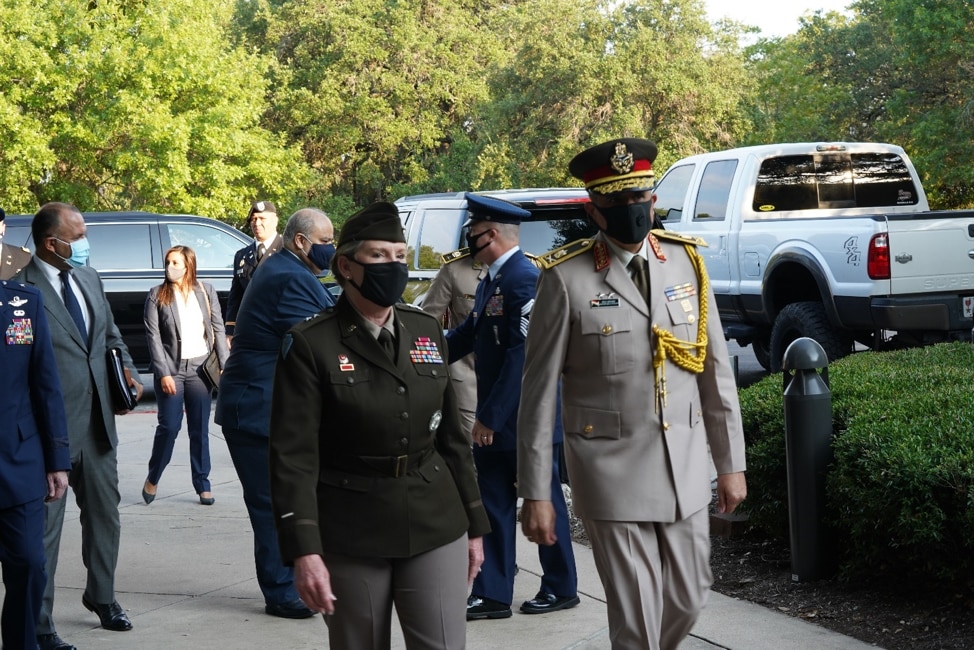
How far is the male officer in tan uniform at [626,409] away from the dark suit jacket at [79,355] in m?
2.59

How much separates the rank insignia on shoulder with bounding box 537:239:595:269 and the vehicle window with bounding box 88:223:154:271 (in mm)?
11006

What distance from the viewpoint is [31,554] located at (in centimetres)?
482

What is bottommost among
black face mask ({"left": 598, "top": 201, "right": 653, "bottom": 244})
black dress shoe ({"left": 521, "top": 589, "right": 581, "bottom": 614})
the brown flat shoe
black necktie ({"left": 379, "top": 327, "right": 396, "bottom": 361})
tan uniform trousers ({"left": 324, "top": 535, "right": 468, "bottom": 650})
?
the brown flat shoe

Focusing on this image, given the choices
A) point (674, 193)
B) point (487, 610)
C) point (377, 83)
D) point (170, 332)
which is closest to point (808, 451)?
point (487, 610)

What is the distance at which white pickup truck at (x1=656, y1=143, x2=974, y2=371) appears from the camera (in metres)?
10.1

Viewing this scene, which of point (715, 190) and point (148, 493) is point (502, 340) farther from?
point (715, 190)

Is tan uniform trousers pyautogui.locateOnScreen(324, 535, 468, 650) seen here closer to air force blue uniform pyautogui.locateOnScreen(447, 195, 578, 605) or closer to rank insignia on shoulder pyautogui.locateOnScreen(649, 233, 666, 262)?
rank insignia on shoulder pyautogui.locateOnScreen(649, 233, 666, 262)

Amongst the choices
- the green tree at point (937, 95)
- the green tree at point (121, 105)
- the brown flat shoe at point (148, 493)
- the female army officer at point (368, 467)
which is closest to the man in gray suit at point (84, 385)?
the female army officer at point (368, 467)

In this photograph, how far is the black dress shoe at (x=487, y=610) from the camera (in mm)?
5812

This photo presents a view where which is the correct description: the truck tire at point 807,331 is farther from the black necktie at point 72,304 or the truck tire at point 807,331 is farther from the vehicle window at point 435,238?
the black necktie at point 72,304

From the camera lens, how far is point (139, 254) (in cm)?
1436

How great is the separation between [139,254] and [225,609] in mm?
8896

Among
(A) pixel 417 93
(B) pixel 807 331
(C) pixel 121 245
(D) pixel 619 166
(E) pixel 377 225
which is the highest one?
(A) pixel 417 93

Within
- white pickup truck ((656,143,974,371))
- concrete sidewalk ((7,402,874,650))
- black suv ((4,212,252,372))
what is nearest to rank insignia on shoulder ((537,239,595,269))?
concrete sidewalk ((7,402,874,650))
